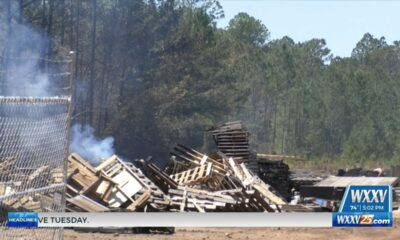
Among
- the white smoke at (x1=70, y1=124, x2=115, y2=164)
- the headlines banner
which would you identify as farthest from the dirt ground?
the white smoke at (x1=70, y1=124, x2=115, y2=164)

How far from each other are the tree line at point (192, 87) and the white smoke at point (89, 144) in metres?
1.37

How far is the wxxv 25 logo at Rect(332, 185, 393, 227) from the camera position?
9617 mm

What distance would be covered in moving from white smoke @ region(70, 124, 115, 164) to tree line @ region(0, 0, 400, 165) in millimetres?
1372

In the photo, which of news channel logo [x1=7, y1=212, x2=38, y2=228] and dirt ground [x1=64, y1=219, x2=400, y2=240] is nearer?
news channel logo [x1=7, y1=212, x2=38, y2=228]

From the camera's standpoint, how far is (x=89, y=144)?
4259 centimetres

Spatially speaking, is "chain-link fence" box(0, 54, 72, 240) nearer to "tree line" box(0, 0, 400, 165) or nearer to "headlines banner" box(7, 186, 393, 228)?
"headlines banner" box(7, 186, 393, 228)

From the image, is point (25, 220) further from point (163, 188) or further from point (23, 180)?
point (163, 188)

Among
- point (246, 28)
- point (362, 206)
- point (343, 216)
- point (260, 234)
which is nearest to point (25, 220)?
point (343, 216)

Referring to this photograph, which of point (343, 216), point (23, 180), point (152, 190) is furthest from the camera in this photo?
point (152, 190)

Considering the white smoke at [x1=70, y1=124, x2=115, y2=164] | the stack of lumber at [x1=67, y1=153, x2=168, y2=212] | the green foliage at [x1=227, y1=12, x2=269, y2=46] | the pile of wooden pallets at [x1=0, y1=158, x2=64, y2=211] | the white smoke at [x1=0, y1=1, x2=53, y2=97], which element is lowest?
the white smoke at [x1=70, y1=124, x2=115, y2=164]

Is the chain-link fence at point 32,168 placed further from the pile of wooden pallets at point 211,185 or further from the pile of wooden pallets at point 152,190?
the pile of wooden pallets at point 211,185

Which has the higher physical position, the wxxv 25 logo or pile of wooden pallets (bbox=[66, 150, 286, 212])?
the wxxv 25 logo

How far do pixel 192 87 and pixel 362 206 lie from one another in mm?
51862

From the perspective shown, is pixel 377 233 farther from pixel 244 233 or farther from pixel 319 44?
pixel 319 44
